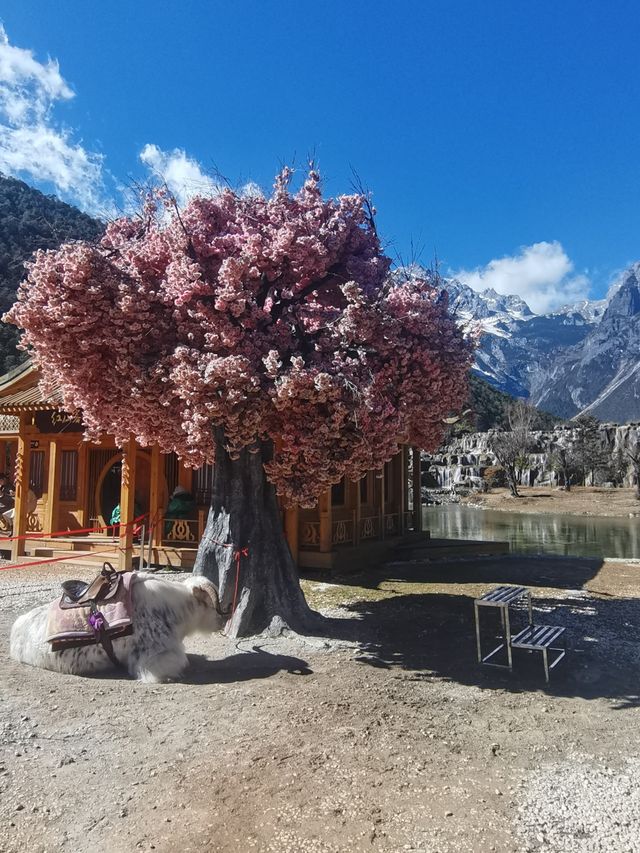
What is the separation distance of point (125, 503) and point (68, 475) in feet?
12.7

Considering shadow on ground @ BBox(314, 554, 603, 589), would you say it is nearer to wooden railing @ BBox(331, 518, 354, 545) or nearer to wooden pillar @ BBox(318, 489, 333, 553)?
wooden pillar @ BBox(318, 489, 333, 553)

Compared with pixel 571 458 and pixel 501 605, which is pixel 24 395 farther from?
pixel 571 458

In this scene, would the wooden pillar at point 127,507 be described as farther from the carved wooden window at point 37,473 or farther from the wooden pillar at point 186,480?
the carved wooden window at point 37,473

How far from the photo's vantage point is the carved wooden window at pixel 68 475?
1571 cm

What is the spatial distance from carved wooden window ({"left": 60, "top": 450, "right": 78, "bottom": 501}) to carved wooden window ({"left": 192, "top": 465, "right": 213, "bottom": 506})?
3.51 metres

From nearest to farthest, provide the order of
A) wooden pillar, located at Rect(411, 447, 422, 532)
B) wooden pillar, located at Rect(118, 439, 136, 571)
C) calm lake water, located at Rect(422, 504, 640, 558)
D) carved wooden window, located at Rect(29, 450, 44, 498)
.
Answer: wooden pillar, located at Rect(118, 439, 136, 571)
carved wooden window, located at Rect(29, 450, 44, 498)
wooden pillar, located at Rect(411, 447, 422, 532)
calm lake water, located at Rect(422, 504, 640, 558)

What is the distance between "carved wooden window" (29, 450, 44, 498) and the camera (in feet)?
54.6

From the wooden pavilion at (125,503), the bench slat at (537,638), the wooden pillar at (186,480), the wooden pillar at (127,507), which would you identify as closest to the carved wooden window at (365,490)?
the wooden pavilion at (125,503)

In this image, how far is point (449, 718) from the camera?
4.93 meters

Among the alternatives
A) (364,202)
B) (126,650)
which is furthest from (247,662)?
(364,202)

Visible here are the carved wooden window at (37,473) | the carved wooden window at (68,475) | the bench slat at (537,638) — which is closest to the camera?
the bench slat at (537,638)

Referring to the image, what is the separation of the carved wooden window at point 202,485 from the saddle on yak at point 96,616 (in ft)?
27.3

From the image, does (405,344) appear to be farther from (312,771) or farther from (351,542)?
(351,542)

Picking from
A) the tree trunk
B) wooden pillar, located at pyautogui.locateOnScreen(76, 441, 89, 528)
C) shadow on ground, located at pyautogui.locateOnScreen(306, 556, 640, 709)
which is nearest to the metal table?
shadow on ground, located at pyautogui.locateOnScreen(306, 556, 640, 709)
